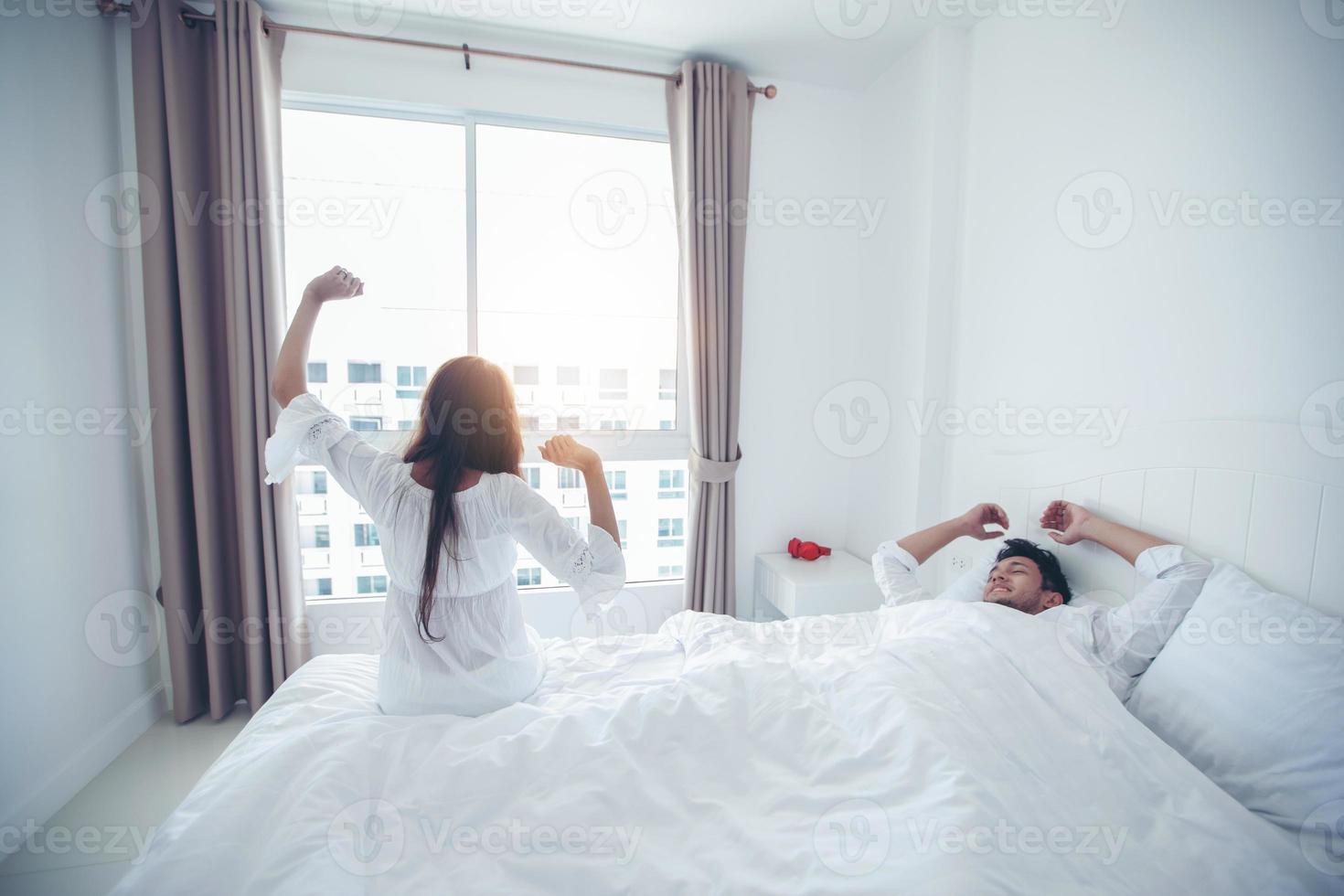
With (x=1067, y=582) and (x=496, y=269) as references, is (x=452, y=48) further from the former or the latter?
(x=1067, y=582)

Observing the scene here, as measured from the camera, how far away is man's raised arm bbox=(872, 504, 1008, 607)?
1.81m

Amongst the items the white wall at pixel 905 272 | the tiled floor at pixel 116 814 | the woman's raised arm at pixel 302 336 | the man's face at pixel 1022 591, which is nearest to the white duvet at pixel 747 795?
the man's face at pixel 1022 591

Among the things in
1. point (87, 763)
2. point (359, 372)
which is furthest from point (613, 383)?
point (87, 763)

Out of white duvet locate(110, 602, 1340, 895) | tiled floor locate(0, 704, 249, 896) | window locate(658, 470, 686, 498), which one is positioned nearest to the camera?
white duvet locate(110, 602, 1340, 895)

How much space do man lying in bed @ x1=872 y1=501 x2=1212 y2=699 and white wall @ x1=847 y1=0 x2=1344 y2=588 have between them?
26 cm

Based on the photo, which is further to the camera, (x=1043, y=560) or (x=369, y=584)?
(x=369, y=584)

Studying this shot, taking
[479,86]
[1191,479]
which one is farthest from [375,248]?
[1191,479]

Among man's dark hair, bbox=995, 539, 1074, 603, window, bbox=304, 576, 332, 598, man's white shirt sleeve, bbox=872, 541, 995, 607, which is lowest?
window, bbox=304, 576, 332, 598

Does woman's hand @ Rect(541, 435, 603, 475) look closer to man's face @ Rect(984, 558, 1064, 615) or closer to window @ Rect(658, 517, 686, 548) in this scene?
man's face @ Rect(984, 558, 1064, 615)

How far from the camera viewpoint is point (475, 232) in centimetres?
246

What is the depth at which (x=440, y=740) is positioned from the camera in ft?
3.57

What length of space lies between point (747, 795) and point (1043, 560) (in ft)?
3.86

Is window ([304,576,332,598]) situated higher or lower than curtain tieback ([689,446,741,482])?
lower

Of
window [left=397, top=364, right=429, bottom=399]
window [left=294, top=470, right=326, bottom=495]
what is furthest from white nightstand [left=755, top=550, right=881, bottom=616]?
window [left=294, top=470, right=326, bottom=495]
